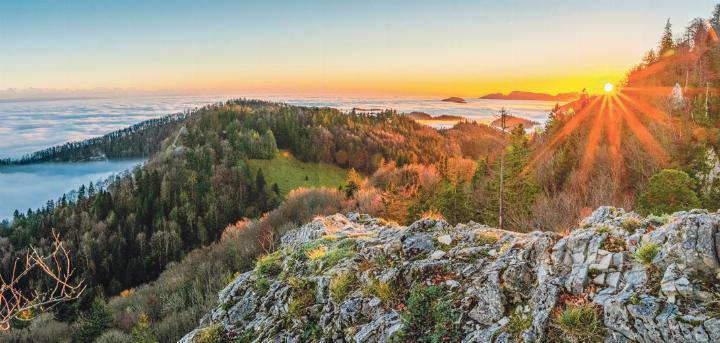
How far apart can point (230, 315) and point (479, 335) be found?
405 inches

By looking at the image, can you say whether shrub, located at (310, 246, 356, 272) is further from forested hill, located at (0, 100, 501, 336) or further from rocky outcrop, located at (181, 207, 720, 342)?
forested hill, located at (0, 100, 501, 336)

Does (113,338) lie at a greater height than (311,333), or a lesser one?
lesser

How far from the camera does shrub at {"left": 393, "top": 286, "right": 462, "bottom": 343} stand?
1005 cm

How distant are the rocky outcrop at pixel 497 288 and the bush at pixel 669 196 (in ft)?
57.9

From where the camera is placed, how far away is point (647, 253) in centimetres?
840

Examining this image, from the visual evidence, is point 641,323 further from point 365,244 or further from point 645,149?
point 645,149

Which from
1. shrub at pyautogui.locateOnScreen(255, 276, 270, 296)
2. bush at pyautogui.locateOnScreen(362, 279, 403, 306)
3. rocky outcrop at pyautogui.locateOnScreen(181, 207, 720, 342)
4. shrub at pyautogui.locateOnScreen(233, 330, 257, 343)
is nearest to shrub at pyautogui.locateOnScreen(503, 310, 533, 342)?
rocky outcrop at pyautogui.locateOnScreen(181, 207, 720, 342)

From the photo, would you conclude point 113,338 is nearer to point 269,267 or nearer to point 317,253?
point 269,267

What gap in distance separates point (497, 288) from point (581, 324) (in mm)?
2397

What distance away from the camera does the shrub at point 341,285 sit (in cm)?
1296

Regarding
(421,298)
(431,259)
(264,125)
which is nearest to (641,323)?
(421,298)

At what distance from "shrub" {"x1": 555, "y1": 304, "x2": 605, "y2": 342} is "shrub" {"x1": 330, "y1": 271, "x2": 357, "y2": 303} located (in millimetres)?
6808

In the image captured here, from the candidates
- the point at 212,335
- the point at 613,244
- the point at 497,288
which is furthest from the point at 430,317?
the point at 212,335

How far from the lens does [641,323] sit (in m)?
7.46
